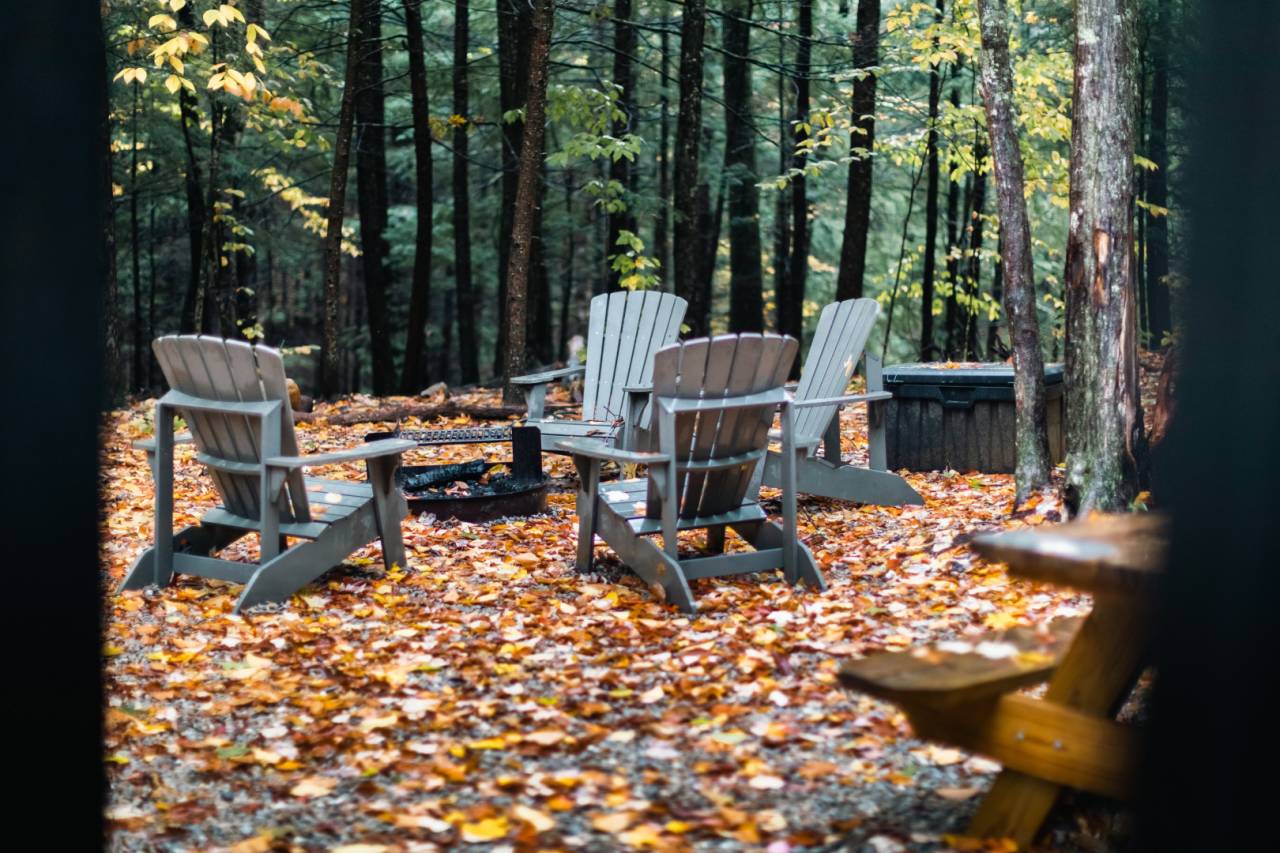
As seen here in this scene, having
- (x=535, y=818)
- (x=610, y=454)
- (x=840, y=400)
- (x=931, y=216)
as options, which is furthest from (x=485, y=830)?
(x=931, y=216)

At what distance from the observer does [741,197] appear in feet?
52.3

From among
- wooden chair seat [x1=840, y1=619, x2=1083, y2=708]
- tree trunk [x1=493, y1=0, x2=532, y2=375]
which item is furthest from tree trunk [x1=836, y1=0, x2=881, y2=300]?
wooden chair seat [x1=840, y1=619, x2=1083, y2=708]

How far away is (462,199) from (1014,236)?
32.9ft

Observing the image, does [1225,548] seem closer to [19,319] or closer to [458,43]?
[19,319]

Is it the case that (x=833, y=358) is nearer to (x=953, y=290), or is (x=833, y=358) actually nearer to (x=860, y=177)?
(x=860, y=177)

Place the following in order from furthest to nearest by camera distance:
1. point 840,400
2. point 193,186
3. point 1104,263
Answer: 1. point 193,186
2. point 840,400
3. point 1104,263

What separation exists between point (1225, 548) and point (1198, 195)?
1.50ft

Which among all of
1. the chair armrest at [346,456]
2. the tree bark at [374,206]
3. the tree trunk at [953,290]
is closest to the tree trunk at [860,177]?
the tree trunk at [953,290]

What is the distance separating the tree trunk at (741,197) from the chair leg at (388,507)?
1045cm

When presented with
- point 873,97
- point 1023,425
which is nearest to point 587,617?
point 1023,425

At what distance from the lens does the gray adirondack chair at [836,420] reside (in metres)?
6.52

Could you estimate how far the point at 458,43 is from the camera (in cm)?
1388

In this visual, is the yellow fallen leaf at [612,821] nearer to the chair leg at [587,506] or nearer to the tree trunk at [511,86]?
the chair leg at [587,506]

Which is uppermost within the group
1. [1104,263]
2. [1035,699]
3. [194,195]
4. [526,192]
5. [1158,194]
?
[1158,194]
